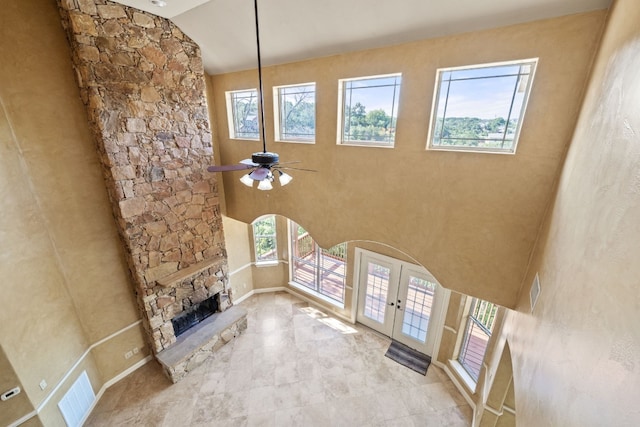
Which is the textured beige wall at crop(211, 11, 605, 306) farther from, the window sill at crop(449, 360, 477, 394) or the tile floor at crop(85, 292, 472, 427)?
the tile floor at crop(85, 292, 472, 427)

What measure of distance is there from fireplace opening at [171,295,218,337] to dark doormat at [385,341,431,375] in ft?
13.3

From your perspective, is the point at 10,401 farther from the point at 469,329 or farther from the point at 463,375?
the point at 469,329

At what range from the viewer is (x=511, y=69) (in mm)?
3016

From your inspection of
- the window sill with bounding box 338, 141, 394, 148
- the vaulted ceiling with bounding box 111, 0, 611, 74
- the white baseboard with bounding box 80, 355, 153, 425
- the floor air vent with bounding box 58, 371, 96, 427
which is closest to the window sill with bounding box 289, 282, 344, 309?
the white baseboard with bounding box 80, 355, 153, 425

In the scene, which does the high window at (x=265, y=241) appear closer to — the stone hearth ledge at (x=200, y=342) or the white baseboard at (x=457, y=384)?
the stone hearth ledge at (x=200, y=342)

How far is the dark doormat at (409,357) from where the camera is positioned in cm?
518

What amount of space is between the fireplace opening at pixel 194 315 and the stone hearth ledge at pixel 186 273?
0.91m

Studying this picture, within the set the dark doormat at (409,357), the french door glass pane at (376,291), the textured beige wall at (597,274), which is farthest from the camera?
the french door glass pane at (376,291)

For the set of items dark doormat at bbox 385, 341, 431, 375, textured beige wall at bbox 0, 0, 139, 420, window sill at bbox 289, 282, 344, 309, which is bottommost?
dark doormat at bbox 385, 341, 431, 375

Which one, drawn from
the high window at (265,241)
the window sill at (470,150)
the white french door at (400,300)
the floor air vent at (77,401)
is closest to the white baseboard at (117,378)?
the floor air vent at (77,401)

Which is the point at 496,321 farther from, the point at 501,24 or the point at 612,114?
the point at 501,24

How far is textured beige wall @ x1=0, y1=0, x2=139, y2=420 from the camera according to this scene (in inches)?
128

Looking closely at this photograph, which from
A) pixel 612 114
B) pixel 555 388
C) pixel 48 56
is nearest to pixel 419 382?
pixel 555 388

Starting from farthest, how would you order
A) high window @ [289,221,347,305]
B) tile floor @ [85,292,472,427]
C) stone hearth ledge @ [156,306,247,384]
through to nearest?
1. high window @ [289,221,347,305]
2. stone hearth ledge @ [156,306,247,384]
3. tile floor @ [85,292,472,427]
